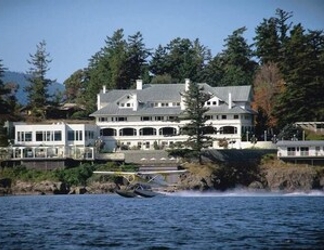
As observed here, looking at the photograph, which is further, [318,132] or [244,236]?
[318,132]

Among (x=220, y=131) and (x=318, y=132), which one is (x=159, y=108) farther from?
(x=318, y=132)

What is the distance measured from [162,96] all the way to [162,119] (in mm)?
5376

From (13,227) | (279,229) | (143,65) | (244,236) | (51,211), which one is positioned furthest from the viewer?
(143,65)

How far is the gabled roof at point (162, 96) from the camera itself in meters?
97.3

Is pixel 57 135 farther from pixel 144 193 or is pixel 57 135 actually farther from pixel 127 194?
pixel 144 193

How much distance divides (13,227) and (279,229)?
13797 millimetres

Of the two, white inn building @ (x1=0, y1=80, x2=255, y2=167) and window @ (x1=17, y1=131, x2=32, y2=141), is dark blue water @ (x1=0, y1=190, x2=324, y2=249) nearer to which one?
white inn building @ (x1=0, y1=80, x2=255, y2=167)

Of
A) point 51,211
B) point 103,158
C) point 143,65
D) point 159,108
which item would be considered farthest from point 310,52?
point 51,211

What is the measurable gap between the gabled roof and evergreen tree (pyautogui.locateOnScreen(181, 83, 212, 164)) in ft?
24.4

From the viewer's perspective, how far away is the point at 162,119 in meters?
97.0

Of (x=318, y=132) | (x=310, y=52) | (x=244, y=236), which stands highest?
(x=310, y=52)

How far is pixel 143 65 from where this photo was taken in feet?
415

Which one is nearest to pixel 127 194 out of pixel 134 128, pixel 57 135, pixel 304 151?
pixel 304 151

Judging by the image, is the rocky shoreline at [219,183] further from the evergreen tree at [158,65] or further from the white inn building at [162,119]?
the evergreen tree at [158,65]
